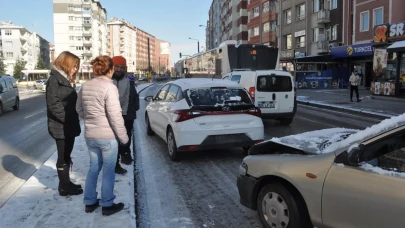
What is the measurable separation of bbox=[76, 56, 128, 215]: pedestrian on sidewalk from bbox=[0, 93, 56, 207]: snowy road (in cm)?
177

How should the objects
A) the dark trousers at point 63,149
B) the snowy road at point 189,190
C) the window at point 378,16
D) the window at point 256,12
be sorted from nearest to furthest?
the snowy road at point 189,190 < the dark trousers at point 63,149 < the window at point 378,16 < the window at point 256,12

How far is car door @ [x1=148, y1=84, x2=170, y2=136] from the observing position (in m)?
8.12

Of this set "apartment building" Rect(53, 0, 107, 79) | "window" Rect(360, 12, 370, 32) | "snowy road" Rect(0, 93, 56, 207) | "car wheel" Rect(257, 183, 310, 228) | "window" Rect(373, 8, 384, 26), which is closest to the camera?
"car wheel" Rect(257, 183, 310, 228)

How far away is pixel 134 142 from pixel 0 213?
460 centimetres

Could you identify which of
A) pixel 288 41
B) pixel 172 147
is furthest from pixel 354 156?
pixel 288 41

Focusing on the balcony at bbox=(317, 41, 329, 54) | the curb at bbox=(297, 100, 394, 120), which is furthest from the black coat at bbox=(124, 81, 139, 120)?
the balcony at bbox=(317, 41, 329, 54)

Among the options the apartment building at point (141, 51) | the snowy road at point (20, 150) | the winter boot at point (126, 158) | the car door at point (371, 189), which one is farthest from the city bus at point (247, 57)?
the apartment building at point (141, 51)

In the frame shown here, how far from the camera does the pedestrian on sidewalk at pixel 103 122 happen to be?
3721 mm

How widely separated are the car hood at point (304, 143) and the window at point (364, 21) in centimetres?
2781

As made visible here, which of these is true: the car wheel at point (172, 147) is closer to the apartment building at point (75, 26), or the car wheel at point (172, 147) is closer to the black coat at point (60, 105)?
the black coat at point (60, 105)

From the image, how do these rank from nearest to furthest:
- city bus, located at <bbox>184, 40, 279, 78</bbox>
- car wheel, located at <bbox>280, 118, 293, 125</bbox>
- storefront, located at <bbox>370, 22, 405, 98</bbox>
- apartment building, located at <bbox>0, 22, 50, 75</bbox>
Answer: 1. car wheel, located at <bbox>280, 118, 293, 125</bbox>
2. storefront, located at <bbox>370, 22, 405, 98</bbox>
3. city bus, located at <bbox>184, 40, 279, 78</bbox>
4. apartment building, located at <bbox>0, 22, 50, 75</bbox>

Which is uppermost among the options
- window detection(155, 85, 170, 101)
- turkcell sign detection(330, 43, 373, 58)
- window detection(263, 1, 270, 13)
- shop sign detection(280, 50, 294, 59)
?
window detection(263, 1, 270, 13)

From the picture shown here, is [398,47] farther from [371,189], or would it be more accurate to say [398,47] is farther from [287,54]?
[287,54]

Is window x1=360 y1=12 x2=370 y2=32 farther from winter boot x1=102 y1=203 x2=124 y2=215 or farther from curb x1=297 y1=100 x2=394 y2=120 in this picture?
winter boot x1=102 y1=203 x2=124 y2=215
